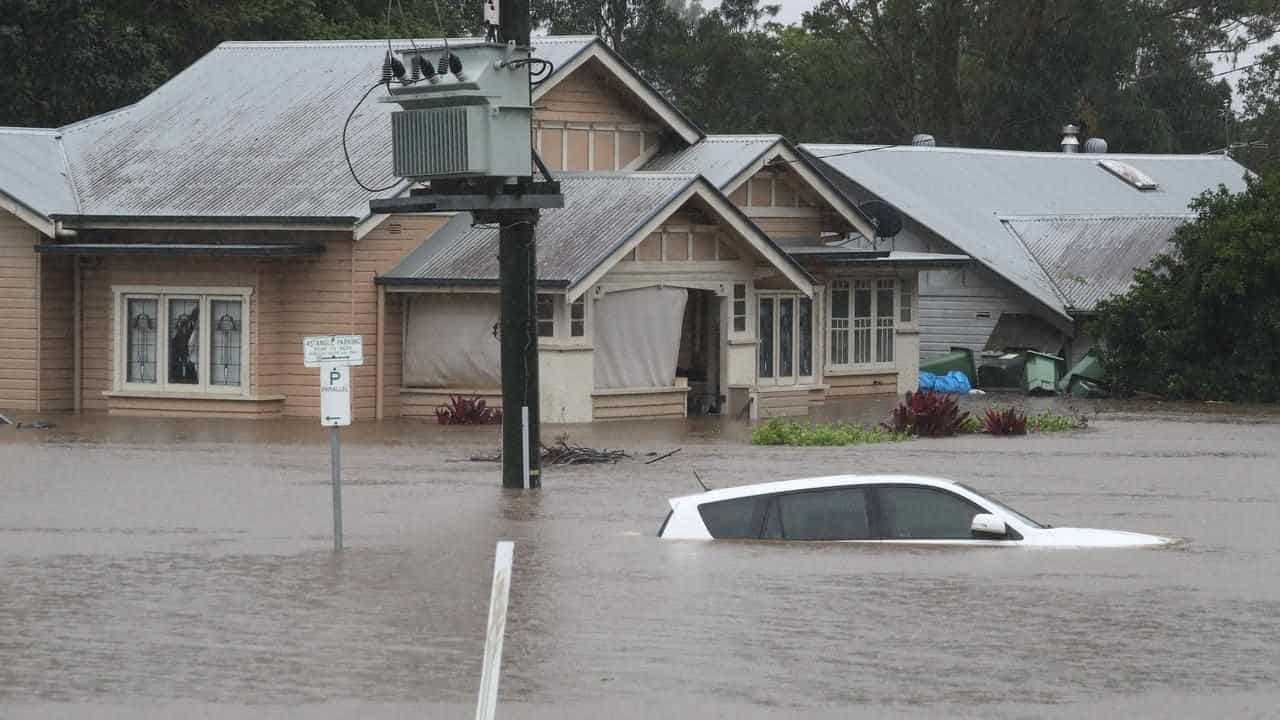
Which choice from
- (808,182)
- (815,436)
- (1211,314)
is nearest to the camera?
(815,436)

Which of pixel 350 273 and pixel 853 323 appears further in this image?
pixel 853 323

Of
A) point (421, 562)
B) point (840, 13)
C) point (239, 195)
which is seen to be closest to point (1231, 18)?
point (840, 13)

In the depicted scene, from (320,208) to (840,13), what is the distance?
146ft

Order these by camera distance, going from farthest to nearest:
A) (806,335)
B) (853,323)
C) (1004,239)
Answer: (1004,239), (853,323), (806,335)

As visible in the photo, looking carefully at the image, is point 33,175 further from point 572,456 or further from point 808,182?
point 572,456

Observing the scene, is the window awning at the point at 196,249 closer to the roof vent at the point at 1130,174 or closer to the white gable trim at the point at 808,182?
the white gable trim at the point at 808,182

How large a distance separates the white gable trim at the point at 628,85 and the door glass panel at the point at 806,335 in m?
3.56

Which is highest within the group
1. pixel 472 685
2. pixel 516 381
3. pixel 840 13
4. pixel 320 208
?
pixel 840 13

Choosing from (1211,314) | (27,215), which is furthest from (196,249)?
(1211,314)

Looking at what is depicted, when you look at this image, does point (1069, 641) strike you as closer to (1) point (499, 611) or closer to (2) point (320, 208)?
(1) point (499, 611)

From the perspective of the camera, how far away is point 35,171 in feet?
115

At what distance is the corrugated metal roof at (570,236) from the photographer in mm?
32250

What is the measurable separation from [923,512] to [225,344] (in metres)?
19.2

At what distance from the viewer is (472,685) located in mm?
12547
